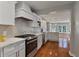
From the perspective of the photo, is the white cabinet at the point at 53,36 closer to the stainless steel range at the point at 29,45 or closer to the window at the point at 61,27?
the window at the point at 61,27

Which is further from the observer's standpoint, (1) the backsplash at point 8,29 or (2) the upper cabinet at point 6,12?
(1) the backsplash at point 8,29

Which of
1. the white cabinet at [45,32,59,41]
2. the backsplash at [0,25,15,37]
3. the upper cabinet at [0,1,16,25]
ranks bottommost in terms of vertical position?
the white cabinet at [45,32,59,41]

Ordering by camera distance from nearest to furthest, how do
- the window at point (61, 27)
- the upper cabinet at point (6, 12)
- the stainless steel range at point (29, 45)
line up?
the upper cabinet at point (6, 12) < the stainless steel range at point (29, 45) < the window at point (61, 27)

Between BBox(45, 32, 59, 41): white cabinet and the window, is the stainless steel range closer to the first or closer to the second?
BBox(45, 32, 59, 41): white cabinet

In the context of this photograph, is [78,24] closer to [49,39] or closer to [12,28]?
[12,28]

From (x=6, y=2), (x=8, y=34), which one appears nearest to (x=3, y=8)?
(x=6, y=2)

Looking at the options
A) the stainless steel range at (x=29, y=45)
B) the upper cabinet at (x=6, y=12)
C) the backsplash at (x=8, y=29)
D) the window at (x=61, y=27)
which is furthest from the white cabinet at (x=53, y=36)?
the upper cabinet at (x=6, y=12)

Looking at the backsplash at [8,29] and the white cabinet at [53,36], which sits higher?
the backsplash at [8,29]

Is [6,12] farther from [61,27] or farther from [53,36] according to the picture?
[61,27]

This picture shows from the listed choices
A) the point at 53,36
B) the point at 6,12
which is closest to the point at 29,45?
the point at 6,12

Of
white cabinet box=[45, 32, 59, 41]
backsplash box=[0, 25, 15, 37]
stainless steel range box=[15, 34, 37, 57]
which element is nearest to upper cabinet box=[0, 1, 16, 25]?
backsplash box=[0, 25, 15, 37]

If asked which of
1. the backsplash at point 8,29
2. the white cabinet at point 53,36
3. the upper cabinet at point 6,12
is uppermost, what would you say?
the upper cabinet at point 6,12

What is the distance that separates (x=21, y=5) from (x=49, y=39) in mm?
7487

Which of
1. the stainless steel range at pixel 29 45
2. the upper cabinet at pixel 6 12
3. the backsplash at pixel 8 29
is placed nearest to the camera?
the upper cabinet at pixel 6 12
